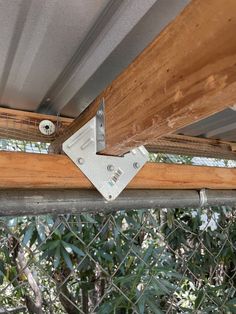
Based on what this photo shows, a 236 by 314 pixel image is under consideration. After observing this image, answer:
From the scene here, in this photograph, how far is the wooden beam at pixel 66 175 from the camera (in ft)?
1.92

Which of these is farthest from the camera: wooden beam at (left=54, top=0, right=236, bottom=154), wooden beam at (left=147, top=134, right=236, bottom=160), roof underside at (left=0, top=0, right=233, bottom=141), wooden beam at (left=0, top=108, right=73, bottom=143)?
wooden beam at (left=147, top=134, right=236, bottom=160)

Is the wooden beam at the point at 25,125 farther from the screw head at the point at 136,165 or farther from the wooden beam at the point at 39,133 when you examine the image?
the screw head at the point at 136,165

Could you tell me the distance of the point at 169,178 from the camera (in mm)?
761

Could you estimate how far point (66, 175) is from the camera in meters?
0.64

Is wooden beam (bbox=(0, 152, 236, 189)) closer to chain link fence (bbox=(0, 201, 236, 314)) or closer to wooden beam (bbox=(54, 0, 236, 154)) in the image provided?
wooden beam (bbox=(54, 0, 236, 154))

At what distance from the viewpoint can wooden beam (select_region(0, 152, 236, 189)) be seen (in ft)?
1.92

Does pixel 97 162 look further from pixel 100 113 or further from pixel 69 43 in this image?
pixel 69 43

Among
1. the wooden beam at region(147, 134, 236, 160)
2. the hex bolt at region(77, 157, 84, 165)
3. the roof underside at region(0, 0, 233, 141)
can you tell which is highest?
the wooden beam at region(147, 134, 236, 160)

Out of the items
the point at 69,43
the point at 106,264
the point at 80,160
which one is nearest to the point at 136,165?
the point at 80,160

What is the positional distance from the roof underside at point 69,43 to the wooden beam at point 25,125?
33 millimetres

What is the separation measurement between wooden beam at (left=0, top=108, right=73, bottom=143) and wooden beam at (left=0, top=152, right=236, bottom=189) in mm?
279

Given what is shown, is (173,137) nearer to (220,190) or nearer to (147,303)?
(220,190)

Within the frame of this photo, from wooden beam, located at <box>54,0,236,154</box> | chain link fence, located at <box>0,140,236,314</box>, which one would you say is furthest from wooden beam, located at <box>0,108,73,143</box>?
wooden beam, located at <box>54,0,236,154</box>

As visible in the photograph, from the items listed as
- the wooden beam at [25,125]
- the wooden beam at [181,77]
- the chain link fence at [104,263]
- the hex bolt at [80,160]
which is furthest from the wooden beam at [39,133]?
the wooden beam at [181,77]
